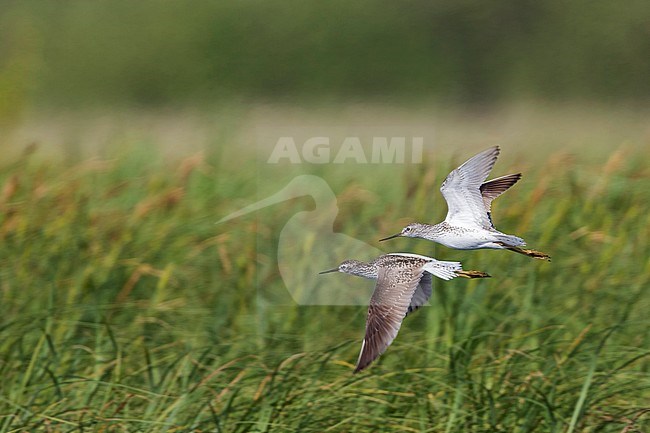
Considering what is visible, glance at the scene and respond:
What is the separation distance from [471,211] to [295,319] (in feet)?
7.71

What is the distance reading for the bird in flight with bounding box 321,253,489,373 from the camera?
142 centimetres

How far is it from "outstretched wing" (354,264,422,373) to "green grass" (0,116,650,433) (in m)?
1.06

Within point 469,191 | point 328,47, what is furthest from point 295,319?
point 328,47

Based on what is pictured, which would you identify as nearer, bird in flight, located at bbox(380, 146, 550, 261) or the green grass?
bird in flight, located at bbox(380, 146, 550, 261)

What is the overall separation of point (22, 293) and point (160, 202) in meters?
0.60

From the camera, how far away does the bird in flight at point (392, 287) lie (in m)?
1.42

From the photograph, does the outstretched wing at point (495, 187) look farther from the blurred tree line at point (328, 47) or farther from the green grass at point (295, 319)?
the blurred tree line at point (328, 47)

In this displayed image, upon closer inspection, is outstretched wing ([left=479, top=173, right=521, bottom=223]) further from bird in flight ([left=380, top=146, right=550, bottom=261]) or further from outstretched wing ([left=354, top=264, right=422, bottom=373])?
outstretched wing ([left=354, top=264, right=422, bottom=373])

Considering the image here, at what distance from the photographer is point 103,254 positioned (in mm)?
3941

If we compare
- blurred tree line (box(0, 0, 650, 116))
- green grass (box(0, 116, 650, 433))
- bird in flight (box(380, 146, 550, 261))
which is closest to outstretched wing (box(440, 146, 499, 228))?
bird in flight (box(380, 146, 550, 261))

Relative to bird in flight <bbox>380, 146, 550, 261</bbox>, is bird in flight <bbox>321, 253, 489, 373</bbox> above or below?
below

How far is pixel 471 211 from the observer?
1.54 meters

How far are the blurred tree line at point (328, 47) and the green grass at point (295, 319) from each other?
6.17 m

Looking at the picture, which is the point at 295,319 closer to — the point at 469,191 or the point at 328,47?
the point at 469,191
